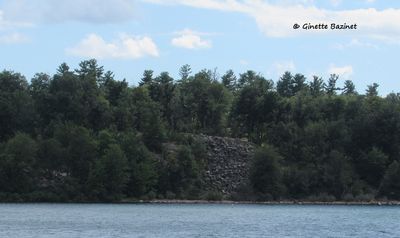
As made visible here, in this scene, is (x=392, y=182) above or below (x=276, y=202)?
above

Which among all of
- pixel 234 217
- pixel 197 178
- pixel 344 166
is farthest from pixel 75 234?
pixel 344 166

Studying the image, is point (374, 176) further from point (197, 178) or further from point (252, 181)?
point (197, 178)

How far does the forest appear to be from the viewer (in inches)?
5719

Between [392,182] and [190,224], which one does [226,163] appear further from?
[190,224]

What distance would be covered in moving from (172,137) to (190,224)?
243ft

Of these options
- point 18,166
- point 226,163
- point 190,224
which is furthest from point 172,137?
point 190,224

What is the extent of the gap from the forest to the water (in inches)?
1192

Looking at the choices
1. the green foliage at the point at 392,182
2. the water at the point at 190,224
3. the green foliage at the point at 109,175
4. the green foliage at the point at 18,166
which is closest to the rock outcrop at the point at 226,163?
Result: the green foliage at the point at 109,175

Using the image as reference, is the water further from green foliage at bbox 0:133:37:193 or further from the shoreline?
the shoreline

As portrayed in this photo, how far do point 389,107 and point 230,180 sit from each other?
3661cm

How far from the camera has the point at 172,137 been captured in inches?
6491

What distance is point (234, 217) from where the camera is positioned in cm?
10650

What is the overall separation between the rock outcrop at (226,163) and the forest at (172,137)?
262 centimetres

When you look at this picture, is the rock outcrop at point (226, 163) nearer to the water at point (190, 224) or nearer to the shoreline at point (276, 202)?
the shoreline at point (276, 202)
